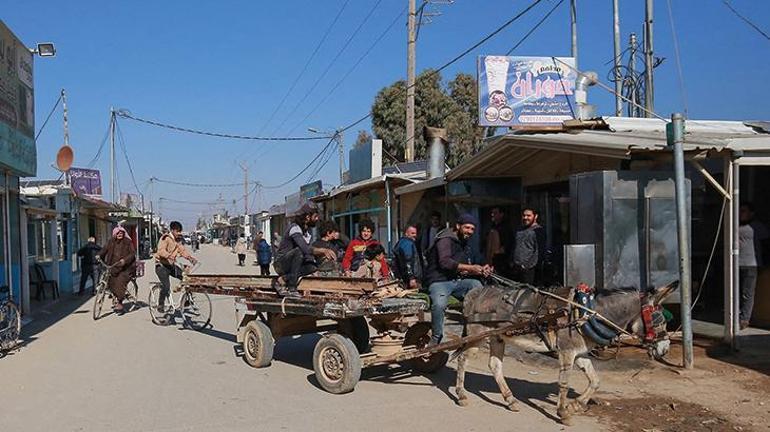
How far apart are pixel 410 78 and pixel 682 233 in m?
15.0

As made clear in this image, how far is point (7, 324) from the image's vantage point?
32.1ft

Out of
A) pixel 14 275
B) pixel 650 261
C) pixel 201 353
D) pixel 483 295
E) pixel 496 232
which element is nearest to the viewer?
pixel 483 295

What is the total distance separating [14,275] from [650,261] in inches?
469

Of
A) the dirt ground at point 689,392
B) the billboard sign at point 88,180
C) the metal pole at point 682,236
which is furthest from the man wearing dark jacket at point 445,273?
the billboard sign at point 88,180

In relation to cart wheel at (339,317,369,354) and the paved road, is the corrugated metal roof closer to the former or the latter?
the paved road

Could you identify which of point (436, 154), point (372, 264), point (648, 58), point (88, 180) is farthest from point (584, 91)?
point (88, 180)

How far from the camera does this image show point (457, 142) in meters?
40.2

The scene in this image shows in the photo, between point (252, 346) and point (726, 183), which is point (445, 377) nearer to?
point (252, 346)

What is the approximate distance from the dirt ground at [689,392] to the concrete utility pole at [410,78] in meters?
14.1

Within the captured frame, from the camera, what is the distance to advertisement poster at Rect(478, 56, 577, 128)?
1959cm

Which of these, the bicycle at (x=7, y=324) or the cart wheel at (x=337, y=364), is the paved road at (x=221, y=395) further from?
the bicycle at (x=7, y=324)

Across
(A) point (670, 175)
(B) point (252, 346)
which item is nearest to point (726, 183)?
(A) point (670, 175)

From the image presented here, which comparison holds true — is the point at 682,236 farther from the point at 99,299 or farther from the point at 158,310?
the point at 99,299

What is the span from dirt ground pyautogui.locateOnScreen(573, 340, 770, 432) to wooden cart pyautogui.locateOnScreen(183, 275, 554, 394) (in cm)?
127
